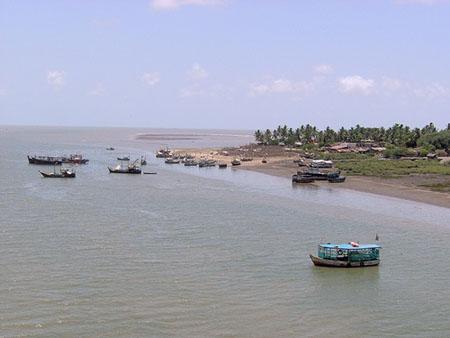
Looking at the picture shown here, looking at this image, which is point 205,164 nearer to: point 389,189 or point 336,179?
point 336,179

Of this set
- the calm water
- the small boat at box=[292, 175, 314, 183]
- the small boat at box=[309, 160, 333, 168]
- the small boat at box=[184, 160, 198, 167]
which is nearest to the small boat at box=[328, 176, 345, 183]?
the small boat at box=[292, 175, 314, 183]

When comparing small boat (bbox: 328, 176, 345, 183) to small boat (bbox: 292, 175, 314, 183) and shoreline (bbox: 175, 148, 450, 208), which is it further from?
small boat (bbox: 292, 175, 314, 183)

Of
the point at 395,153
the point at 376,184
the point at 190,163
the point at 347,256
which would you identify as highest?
the point at 395,153

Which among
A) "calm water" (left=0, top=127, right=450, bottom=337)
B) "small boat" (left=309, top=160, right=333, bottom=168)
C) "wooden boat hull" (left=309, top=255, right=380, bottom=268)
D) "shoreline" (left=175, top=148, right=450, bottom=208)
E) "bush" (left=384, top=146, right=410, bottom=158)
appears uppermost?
"bush" (left=384, top=146, right=410, bottom=158)

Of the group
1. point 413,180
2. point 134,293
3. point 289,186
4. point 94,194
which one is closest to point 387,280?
point 134,293

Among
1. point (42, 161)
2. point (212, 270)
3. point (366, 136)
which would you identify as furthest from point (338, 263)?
point (366, 136)
